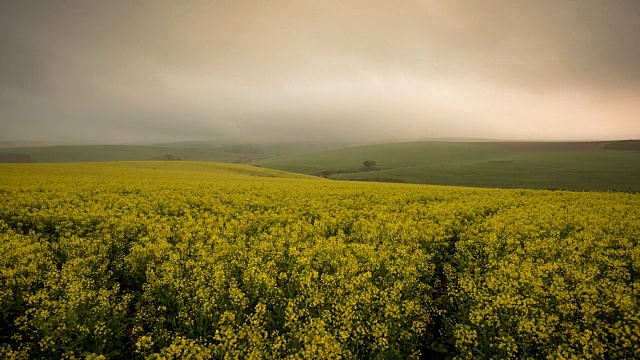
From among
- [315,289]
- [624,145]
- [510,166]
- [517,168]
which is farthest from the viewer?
[624,145]

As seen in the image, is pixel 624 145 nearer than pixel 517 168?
No

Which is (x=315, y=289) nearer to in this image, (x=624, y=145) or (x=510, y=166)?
(x=510, y=166)

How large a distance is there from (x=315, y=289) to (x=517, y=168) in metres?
98.0

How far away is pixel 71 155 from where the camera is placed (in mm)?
189625

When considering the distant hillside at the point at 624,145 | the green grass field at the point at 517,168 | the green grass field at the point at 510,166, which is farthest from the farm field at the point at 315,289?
the distant hillside at the point at 624,145

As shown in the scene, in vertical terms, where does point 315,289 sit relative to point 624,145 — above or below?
below

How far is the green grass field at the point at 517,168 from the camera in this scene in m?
66.7

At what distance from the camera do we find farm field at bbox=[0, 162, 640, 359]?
6074 mm

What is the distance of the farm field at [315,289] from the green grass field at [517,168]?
63.3 metres

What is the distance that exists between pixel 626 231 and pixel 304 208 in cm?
1523

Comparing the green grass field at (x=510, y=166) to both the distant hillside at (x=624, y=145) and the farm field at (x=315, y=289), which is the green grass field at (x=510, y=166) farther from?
the farm field at (x=315, y=289)

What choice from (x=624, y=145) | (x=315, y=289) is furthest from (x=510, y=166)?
(x=315, y=289)

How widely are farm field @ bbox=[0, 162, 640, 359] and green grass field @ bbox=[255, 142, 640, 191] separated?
208 ft

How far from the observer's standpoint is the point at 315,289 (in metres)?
7.55
